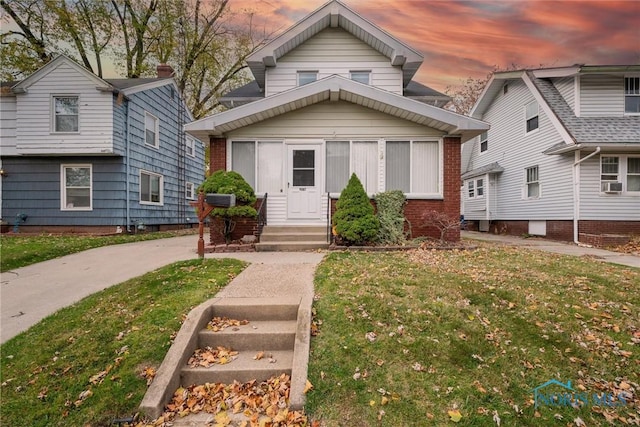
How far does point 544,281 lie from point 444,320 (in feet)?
8.70

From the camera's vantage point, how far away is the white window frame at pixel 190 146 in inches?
772

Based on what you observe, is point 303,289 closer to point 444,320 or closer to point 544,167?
point 444,320

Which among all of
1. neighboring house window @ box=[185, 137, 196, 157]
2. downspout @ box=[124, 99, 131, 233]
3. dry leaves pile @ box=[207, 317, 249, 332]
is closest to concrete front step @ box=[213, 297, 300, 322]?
dry leaves pile @ box=[207, 317, 249, 332]

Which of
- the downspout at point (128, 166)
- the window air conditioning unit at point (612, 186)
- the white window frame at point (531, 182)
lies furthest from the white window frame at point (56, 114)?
the window air conditioning unit at point (612, 186)

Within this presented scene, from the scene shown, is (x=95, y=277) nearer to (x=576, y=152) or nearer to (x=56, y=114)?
(x=56, y=114)

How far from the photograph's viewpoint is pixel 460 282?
504 cm

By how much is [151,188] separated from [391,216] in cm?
1215

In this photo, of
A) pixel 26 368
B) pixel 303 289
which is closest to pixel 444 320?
pixel 303 289

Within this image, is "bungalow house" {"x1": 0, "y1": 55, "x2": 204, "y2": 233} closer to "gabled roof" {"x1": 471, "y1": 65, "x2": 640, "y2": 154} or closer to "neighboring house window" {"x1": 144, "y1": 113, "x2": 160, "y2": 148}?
"neighboring house window" {"x1": 144, "y1": 113, "x2": 160, "y2": 148}

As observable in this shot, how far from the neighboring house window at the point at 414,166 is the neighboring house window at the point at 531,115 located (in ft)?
24.6

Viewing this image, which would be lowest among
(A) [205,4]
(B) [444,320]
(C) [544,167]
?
(B) [444,320]

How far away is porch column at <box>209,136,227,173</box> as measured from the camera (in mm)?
9883

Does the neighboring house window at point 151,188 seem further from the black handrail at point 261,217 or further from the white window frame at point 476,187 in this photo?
the white window frame at point 476,187

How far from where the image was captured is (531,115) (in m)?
14.3
